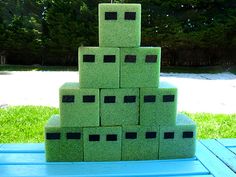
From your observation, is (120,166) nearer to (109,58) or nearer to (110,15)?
(109,58)

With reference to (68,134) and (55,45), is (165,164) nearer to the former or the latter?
(68,134)

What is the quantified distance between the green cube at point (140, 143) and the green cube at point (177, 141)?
0.07 meters

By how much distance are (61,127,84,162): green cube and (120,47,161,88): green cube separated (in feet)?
2.06

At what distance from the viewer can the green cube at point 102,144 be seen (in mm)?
3355

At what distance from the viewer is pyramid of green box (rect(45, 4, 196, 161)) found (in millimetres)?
3309

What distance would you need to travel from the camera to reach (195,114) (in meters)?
6.75

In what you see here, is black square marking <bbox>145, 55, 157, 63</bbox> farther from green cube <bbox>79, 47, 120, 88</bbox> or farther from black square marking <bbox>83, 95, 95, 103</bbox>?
black square marking <bbox>83, 95, 95, 103</bbox>

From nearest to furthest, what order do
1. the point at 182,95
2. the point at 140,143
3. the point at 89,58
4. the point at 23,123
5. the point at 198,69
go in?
1. the point at 89,58
2. the point at 140,143
3. the point at 23,123
4. the point at 182,95
5. the point at 198,69

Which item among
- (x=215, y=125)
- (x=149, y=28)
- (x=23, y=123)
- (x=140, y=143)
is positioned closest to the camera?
(x=140, y=143)

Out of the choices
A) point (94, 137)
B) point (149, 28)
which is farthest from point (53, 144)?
point (149, 28)

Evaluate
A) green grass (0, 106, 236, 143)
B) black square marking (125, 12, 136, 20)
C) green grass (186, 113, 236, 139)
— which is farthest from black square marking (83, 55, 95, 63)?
green grass (186, 113, 236, 139)

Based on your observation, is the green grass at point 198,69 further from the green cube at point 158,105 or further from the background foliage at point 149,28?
the green cube at point 158,105

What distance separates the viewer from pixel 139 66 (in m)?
3.36

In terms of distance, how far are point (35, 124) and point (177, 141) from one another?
3239mm
